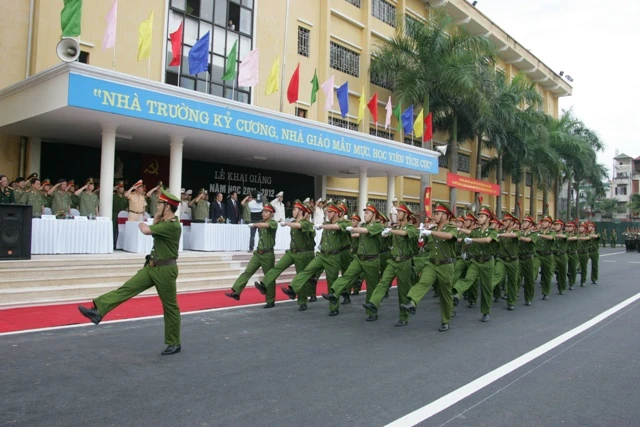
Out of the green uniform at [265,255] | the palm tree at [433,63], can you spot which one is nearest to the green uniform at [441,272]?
the green uniform at [265,255]

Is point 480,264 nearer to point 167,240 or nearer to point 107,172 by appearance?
point 167,240

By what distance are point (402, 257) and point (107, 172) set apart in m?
7.83

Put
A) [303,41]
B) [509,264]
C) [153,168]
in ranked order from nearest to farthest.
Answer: [509,264] → [153,168] → [303,41]

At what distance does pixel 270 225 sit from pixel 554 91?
145 feet

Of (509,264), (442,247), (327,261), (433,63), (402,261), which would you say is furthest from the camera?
(433,63)

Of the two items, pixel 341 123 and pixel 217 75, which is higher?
pixel 217 75

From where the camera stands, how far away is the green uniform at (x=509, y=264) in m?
10.0

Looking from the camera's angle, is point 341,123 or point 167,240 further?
point 341,123

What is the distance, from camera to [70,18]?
11.5 metres

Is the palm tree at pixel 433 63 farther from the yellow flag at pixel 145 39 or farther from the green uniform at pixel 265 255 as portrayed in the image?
the green uniform at pixel 265 255

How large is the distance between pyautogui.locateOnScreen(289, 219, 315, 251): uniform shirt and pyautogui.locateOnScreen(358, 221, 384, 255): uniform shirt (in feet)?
3.82

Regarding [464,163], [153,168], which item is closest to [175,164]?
[153,168]

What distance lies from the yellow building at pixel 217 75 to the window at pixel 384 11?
80 mm

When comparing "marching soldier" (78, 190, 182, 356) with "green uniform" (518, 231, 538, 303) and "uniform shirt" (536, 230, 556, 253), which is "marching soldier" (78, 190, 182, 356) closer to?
"green uniform" (518, 231, 538, 303)
